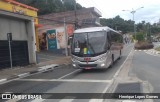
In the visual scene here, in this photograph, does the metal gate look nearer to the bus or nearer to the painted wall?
the bus

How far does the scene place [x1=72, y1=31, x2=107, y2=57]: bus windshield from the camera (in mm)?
17844

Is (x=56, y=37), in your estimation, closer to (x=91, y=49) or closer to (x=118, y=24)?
(x=91, y=49)

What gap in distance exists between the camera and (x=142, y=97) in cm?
916

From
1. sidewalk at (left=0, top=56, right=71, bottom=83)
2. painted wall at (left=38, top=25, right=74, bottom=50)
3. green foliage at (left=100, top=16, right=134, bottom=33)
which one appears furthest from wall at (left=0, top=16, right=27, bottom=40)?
green foliage at (left=100, top=16, right=134, bottom=33)

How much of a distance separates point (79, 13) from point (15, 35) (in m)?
29.1

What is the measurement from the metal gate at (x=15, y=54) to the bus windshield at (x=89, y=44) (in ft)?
24.8

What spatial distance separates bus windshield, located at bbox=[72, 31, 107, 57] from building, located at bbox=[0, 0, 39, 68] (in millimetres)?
7461

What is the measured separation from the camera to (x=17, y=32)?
26.0 m

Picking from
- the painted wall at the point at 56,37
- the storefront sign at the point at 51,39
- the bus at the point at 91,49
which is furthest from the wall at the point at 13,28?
the storefront sign at the point at 51,39

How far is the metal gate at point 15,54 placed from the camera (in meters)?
23.3

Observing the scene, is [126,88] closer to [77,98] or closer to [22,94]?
[77,98]

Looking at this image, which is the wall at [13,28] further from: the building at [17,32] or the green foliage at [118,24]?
the green foliage at [118,24]

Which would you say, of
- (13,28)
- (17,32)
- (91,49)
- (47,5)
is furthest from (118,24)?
(91,49)

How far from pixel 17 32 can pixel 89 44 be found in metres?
10.2
